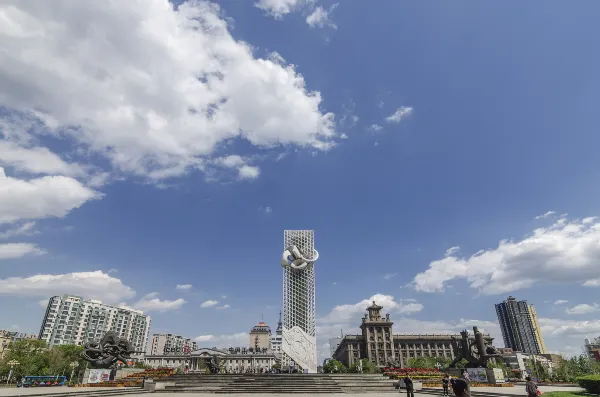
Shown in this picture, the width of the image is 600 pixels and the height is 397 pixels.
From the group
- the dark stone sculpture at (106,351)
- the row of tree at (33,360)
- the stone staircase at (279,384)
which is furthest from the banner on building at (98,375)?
the row of tree at (33,360)

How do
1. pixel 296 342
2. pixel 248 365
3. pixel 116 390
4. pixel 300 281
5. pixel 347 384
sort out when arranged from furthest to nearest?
pixel 248 365 → pixel 300 281 → pixel 296 342 → pixel 347 384 → pixel 116 390

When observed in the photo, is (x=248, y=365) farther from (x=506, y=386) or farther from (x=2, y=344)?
(x=506, y=386)

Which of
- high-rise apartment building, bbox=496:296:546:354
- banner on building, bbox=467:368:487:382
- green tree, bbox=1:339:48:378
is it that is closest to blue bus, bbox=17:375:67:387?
green tree, bbox=1:339:48:378

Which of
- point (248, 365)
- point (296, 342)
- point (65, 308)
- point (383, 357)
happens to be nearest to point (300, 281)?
point (296, 342)

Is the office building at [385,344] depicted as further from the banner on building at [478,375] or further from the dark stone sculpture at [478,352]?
the banner on building at [478,375]

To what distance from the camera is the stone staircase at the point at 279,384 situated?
83.4 ft

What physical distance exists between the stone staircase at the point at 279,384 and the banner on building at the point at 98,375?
615 cm

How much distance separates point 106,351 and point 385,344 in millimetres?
84788

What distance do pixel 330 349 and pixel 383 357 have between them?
118 ft

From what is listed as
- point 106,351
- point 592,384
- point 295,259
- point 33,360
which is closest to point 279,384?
point 106,351

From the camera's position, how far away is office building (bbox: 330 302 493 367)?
9825 centimetres

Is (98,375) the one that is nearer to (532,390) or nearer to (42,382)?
(42,382)

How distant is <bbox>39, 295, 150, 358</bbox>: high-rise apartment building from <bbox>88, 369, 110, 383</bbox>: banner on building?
9756cm

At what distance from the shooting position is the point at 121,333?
129625 mm
